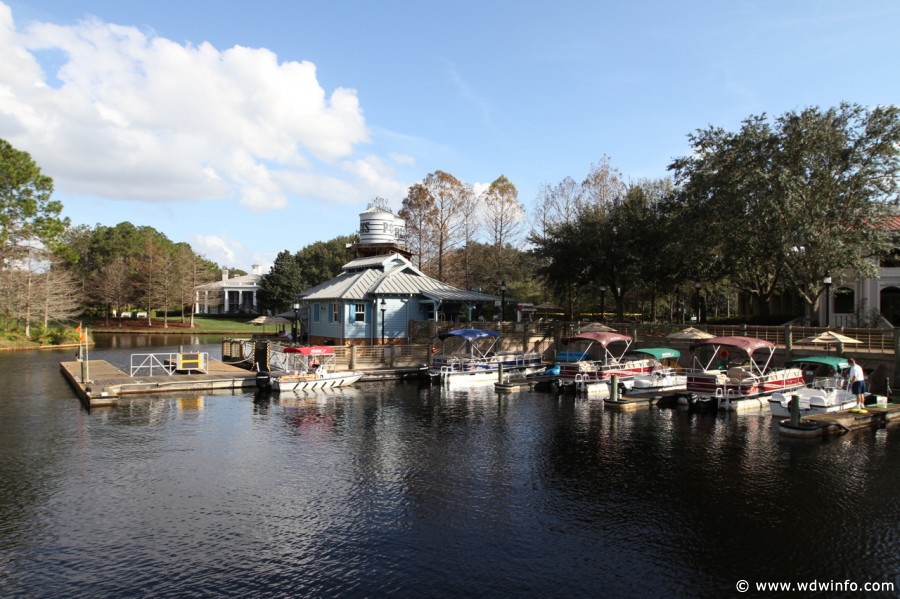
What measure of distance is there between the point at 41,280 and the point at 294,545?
7296 centimetres

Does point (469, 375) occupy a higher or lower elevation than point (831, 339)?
lower

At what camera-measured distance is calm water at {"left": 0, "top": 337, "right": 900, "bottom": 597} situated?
12719 millimetres

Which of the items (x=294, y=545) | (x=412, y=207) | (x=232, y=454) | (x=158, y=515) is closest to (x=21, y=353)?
(x=412, y=207)

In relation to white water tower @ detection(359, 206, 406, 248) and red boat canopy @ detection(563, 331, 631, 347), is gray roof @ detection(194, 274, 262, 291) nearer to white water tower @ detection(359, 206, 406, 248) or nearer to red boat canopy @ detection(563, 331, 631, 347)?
white water tower @ detection(359, 206, 406, 248)

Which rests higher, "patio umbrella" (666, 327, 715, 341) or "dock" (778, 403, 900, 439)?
"patio umbrella" (666, 327, 715, 341)

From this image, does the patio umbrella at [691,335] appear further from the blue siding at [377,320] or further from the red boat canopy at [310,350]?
the red boat canopy at [310,350]

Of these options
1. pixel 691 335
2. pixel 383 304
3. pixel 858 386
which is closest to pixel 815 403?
pixel 858 386

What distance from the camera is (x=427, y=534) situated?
48.6 feet

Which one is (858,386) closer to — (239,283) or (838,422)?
(838,422)

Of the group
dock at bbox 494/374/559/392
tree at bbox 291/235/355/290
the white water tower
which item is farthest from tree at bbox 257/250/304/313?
dock at bbox 494/374/559/392

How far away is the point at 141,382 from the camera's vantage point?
112ft

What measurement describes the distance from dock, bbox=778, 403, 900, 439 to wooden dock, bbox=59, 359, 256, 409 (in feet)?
96.9

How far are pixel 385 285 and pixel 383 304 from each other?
171cm

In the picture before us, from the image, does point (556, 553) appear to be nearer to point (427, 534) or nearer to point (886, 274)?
point (427, 534)
